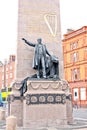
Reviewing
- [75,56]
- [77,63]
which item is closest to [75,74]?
[77,63]

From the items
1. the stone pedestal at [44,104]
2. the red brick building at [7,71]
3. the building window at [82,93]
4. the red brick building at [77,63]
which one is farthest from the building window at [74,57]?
the stone pedestal at [44,104]

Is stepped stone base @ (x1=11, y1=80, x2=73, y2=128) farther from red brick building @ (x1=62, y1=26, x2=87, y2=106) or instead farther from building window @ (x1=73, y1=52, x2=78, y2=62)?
building window @ (x1=73, y1=52, x2=78, y2=62)

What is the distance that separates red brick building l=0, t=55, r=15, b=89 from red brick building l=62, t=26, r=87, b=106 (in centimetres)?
3958

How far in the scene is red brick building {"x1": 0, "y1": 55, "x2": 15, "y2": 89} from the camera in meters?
96.1

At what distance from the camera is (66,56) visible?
Result: 196ft

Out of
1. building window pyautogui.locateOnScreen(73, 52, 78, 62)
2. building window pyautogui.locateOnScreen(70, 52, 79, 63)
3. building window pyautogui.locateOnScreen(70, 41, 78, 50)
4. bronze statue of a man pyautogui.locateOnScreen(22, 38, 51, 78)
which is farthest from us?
building window pyautogui.locateOnScreen(73, 52, 78, 62)

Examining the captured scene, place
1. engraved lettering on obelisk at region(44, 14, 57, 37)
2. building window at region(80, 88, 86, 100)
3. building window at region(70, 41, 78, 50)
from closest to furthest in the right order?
engraved lettering on obelisk at region(44, 14, 57, 37) → building window at region(80, 88, 86, 100) → building window at region(70, 41, 78, 50)

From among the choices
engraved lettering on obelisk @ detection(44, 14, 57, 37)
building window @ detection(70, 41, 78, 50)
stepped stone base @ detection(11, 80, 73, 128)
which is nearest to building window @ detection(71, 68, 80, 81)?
building window @ detection(70, 41, 78, 50)

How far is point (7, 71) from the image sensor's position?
10138cm

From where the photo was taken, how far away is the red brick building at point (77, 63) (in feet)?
174

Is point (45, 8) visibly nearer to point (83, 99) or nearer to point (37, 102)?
point (37, 102)

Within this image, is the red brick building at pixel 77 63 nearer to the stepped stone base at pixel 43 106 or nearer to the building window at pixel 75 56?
the building window at pixel 75 56

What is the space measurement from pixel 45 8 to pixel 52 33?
1.79m

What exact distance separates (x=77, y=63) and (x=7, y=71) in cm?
4978
